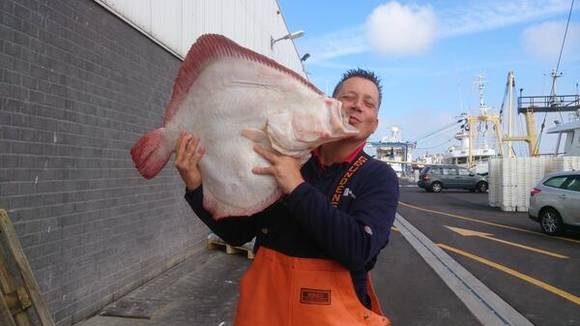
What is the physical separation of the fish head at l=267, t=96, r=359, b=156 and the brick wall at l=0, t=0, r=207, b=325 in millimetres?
3208

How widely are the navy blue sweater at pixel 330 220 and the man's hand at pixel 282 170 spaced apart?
26mm

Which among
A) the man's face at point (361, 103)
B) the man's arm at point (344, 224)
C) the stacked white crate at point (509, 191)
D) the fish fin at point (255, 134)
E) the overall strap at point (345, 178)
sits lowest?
the stacked white crate at point (509, 191)

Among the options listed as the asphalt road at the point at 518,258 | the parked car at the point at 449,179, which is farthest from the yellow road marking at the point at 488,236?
the parked car at the point at 449,179

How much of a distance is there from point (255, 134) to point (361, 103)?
0.45m

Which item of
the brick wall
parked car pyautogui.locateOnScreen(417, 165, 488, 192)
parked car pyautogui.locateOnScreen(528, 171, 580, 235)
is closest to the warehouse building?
the brick wall

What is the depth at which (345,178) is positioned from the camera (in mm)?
1987

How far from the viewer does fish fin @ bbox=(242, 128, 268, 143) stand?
5.94 feet

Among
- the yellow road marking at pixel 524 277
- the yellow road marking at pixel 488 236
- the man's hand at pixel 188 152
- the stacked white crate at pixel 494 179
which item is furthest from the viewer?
the stacked white crate at pixel 494 179

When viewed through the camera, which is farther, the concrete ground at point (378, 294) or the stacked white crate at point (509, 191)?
the stacked white crate at point (509, 191)

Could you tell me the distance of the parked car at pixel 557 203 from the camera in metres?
12.5

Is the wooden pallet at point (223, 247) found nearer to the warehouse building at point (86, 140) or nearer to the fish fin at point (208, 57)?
the warehouse building at point (86, 140)

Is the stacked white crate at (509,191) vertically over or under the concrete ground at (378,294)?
over

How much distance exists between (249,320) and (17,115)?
128 inches

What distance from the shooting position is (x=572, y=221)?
1240 cm
